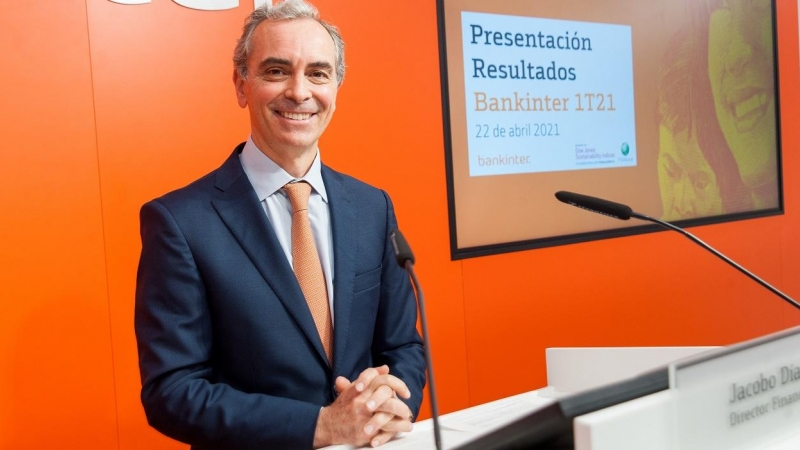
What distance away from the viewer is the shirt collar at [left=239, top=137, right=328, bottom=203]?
1876 millimetres

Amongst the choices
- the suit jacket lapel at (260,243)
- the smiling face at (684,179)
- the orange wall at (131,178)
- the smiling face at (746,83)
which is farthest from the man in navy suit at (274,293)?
the smiling face at (746,83)

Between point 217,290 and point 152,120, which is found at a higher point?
point 152,120

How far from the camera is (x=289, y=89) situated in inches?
75.4

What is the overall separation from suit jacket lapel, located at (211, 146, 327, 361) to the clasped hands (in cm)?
22

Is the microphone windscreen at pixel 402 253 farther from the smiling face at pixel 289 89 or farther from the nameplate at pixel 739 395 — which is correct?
the smiling face at pixel 289 89

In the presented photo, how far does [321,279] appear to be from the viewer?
1.83 meters

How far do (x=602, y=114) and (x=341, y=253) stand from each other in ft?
8.25

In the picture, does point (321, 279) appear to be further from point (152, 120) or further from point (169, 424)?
point (152, 120)

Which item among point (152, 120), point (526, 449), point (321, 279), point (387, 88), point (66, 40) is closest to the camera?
point (526, 449)

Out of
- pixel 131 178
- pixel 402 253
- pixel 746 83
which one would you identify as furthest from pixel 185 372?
pixel 746 83

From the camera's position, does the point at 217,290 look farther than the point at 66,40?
No

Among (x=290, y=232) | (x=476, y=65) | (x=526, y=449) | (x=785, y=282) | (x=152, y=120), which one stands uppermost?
(x=476, y=65)

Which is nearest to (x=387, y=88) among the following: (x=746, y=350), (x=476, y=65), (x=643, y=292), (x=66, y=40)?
(x=476, y=65)

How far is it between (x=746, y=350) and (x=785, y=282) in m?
4.55
